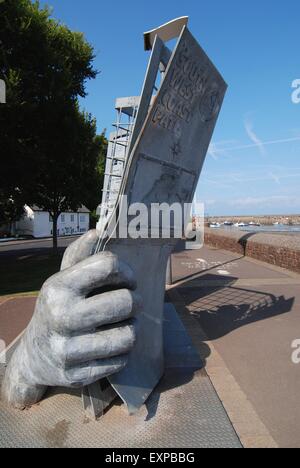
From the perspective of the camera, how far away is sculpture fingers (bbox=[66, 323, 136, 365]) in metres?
2.83

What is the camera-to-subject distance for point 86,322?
111 inches

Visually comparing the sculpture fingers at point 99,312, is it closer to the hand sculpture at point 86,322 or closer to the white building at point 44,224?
the hand sculpture at point 86,322

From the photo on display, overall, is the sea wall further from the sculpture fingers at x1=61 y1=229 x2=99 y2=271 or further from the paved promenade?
the sculpture fingers at x1=61 y1=229 x2=99 y2=271

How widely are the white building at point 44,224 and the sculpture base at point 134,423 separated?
130 ft

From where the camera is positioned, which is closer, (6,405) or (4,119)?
(6,405)

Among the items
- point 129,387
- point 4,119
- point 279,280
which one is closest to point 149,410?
point 129,387

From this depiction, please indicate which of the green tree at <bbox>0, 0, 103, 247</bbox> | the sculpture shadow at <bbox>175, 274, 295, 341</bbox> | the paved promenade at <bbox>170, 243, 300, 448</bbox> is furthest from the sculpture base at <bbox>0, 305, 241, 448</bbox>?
the green tree at <bbox>0, 0, 103, 247</bbox>

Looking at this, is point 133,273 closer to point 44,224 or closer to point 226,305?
point 226,305

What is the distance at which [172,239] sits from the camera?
4.20 m

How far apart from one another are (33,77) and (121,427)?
1157cm

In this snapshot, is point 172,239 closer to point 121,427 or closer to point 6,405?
point 121,427

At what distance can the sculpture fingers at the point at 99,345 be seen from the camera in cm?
283

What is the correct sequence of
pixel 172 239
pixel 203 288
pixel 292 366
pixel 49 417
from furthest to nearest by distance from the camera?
pixel 203 288 < pixel 292 366 < pixel 172 239 < pixel 49 417

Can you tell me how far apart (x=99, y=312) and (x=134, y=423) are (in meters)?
1.27
